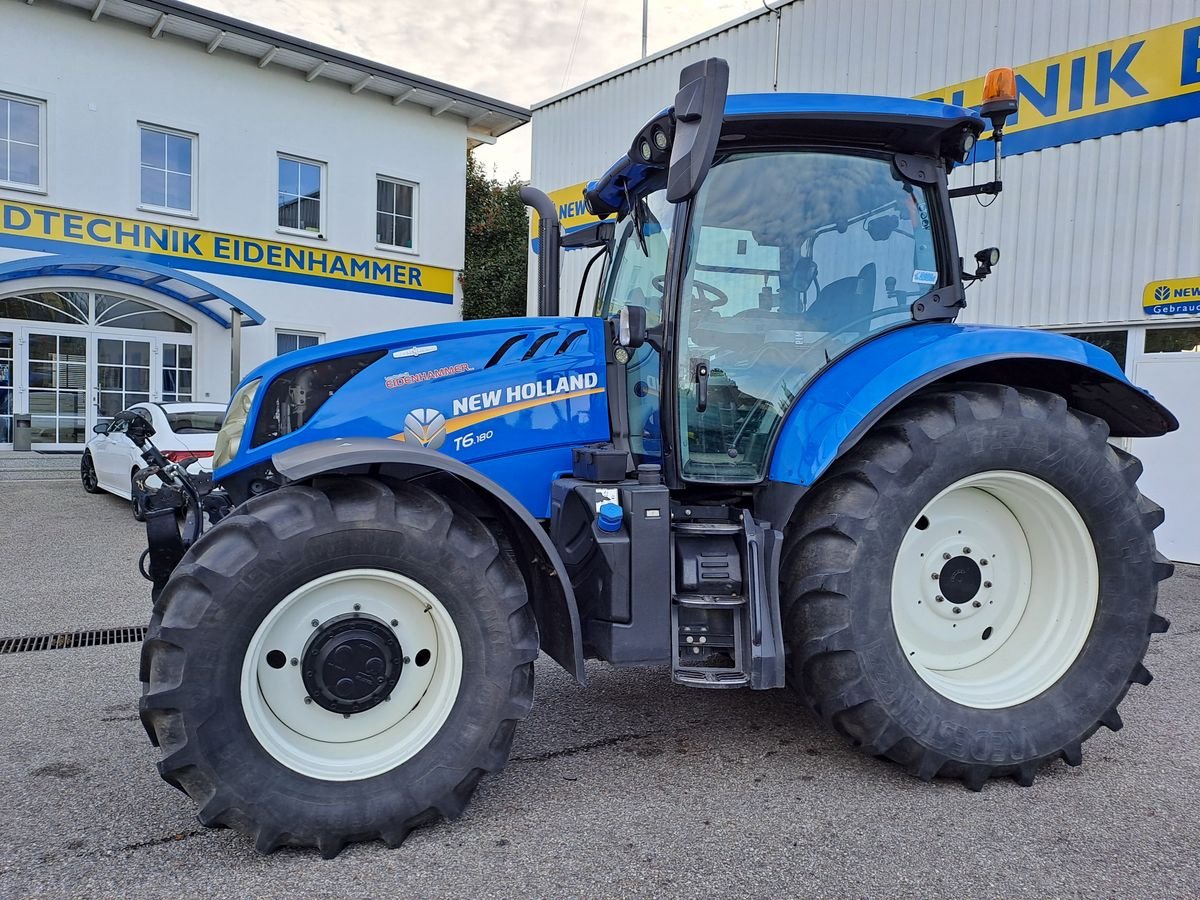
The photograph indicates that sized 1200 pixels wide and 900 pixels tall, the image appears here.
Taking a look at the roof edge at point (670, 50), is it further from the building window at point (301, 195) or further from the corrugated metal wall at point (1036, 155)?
the building window at point (301, 195)

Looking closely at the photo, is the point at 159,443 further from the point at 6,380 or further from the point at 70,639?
the point at 6,380

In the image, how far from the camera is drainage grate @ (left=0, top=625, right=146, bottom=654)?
15.6 ft

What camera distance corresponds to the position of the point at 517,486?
3189 millimetres

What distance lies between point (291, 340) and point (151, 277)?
2.85 m

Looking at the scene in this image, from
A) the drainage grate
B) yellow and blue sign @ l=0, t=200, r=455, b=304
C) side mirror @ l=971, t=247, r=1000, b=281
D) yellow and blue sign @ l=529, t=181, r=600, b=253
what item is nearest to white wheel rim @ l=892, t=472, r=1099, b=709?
side mirror @ l=971, t=247, r=1000, b=281

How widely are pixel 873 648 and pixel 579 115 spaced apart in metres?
11.3

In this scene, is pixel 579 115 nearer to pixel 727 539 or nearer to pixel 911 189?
pixel 911 189

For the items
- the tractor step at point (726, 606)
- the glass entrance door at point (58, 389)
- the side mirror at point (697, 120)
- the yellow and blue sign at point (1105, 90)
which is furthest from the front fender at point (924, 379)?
the glass entrance door at point (58, 389)

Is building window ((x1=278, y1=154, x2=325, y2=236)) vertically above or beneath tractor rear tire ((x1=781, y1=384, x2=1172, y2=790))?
above

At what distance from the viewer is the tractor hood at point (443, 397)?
303 centimetres

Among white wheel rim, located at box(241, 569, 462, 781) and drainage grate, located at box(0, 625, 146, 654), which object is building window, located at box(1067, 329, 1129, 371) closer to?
white wheel rim, located at box(241, 569, 462, 781)

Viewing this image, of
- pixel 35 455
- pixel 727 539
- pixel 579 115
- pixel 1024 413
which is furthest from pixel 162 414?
pixel 1024 413

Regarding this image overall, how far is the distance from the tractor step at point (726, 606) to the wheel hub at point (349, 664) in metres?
0.99

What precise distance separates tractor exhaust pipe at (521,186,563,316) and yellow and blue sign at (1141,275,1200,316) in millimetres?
6471
